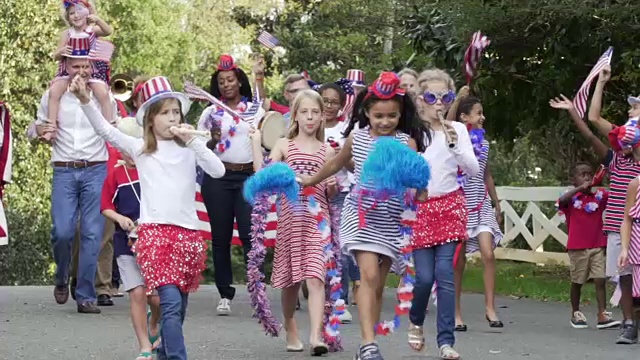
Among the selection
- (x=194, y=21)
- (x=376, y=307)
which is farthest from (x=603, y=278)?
(x=194, y=21)

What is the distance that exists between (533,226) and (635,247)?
33.9ft

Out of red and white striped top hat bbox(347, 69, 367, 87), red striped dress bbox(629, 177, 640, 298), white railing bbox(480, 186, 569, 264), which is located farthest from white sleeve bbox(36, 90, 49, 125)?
white railing bbox(480, 186, 569, 264)

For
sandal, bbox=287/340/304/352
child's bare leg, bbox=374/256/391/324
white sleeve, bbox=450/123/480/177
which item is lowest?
sandal, bbox=287/340/304/352

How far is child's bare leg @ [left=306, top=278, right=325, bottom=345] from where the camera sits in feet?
30.6

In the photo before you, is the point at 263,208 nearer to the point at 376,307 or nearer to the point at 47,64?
the point at 376,307

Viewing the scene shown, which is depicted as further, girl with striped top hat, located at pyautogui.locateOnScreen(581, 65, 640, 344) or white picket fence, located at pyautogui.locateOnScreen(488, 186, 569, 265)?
white picket fence, located at pyautogui.locateOnScreen(488, 186, 569, 265)

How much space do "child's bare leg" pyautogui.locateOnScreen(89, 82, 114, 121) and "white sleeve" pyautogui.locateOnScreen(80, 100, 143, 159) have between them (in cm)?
361

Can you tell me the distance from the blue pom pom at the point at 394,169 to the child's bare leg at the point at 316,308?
3.51 ft

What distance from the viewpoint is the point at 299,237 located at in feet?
31.9

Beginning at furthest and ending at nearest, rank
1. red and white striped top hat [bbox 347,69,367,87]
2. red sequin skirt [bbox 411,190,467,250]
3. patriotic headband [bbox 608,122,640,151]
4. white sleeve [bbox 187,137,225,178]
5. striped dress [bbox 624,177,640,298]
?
red and white striped top hat [bbox 347,69,367,87] < patriotic headband [bbox 608,122,640,151] < striped dress [bbox 624,177,640,298] < red sequin skirt [bbox 411,190,467,250] < white sleeve [bbox 187,137,225,178]

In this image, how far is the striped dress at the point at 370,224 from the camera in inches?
350

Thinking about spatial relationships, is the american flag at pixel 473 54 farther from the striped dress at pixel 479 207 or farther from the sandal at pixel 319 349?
the sandal at pixel 319 349

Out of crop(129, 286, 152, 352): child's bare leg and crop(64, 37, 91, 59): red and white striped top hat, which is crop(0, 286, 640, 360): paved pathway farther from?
crop(64, 37, 91, 59): red and white striped top hat

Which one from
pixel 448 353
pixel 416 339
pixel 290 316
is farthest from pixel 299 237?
pixel 448 353
